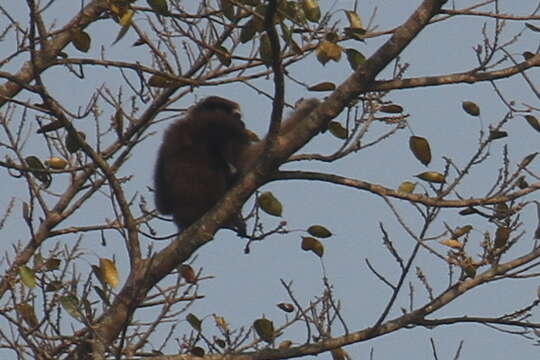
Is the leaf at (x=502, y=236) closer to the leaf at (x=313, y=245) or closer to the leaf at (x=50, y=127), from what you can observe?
the leaf at (x=313, y=245)

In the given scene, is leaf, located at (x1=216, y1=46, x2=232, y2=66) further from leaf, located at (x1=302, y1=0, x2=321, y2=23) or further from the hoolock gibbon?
the hoolock gibbon

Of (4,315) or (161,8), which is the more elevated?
(161,8)

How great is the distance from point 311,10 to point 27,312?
6.46 ft

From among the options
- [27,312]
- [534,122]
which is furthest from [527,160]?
[27,312]

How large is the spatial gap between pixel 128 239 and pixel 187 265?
320mm

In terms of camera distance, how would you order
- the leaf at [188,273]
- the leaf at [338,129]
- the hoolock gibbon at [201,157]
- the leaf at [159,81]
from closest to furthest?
the leaf at [188,273] < the leaf at [338,129] < the leaf at [159,81] < the hoolock gibbon at [201,157]

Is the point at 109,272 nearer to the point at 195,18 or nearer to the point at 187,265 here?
the point at 187,265

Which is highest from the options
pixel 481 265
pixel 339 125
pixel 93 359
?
pixel 339 125

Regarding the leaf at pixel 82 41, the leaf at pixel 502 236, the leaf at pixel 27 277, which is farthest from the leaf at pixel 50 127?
the leaf at pixel 502 236

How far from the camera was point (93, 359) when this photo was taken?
535 cm

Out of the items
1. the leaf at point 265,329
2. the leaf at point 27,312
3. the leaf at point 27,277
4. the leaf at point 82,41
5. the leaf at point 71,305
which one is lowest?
the leaf at point 27,277

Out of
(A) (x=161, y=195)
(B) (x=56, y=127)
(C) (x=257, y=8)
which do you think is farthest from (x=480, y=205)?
(A) (x=161, y=195)

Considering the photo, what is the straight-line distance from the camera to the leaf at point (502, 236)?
559 cm

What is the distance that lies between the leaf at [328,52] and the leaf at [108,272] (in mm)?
1337
